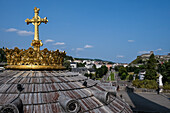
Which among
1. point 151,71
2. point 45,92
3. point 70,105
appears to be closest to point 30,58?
point 45,92

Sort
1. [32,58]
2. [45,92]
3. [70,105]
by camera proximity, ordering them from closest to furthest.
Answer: [70,105] → [45,92] → [32,58]

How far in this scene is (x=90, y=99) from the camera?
7344 mm

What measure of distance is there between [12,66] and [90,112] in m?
5.27

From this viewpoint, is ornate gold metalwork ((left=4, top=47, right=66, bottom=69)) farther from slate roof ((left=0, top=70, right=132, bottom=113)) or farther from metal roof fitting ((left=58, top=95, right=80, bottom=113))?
metal roof fitting ((left=58, top=95, right=80, bottom=113))

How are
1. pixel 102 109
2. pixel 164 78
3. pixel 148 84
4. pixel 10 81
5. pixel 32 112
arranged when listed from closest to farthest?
pixel 32 112
pixel 102 109
pixel 10 81
pixel 148 84
pixel 164 78

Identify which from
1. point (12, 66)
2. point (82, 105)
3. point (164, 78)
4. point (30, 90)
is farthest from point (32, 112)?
point (164, 78)

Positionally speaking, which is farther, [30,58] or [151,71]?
[151,71]

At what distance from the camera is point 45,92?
6852mm

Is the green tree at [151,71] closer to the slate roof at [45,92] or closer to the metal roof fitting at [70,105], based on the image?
the slate roof at [45,92]

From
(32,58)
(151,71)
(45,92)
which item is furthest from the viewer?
(151,71)

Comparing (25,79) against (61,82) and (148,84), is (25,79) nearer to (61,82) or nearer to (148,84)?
(61,82)

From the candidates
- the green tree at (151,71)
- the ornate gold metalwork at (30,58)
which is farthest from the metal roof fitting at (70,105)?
the green tree at (151,71)

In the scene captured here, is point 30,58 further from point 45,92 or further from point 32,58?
point 45,92

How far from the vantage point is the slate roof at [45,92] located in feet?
20.1
